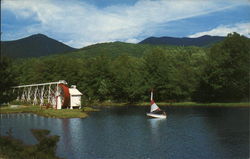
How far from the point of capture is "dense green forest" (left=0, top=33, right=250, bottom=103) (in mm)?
83938

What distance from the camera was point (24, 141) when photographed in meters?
35.6

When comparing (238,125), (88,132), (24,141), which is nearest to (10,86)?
(24,141)

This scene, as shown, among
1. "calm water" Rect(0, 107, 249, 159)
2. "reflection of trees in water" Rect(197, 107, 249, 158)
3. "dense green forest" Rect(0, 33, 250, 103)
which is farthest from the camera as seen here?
"dense green forest" Rect(0, 33, 250, 103)

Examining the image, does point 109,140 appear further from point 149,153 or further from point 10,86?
point 10,86

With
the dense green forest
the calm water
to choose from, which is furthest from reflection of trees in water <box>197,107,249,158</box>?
the dense green forest

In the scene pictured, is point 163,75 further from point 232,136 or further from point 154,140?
point 154,140

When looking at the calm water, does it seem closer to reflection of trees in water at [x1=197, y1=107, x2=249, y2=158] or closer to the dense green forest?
reflection of trees in water at [x1=197, y1=107, x2=249, y2=158]

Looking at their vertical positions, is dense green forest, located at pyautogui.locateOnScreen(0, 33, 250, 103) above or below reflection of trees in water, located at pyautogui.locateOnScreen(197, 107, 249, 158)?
above

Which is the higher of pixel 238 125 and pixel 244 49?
pixel 244 49

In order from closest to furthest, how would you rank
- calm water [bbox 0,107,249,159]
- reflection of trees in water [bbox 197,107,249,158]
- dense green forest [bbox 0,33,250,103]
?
1. calm water [bbox 0,107,249,159]
2. reflection of trees in water [bbox 197,107,249,158]
3. dense green forest [bbox 0,33,250,103]

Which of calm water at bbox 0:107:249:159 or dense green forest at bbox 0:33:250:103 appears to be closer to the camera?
calm water at bbox 0:107:249:159

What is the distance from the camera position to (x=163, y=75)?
98.4 m

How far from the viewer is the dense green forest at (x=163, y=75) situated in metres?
83.9

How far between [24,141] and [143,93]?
218 feet
